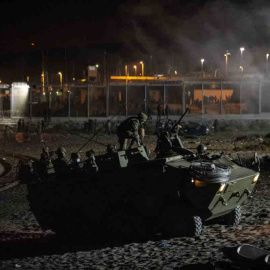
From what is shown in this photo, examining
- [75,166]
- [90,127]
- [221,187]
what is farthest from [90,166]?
[90,127]

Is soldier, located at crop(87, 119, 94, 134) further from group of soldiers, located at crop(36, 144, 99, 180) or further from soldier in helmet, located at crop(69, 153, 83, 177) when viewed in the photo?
soldier in helmet, located at crop(69, 153, 83, 177)

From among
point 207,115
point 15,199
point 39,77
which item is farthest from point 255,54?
point 15,199

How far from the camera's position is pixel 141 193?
1074cm

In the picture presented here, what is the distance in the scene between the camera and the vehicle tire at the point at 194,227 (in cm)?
1046

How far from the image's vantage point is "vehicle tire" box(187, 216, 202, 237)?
10.5 m

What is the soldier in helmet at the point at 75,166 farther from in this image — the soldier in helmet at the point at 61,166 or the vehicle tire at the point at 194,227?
the vehicle tire at the point at 194,227

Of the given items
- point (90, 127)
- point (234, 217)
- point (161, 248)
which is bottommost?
point (161, 248)

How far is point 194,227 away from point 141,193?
1235 mm

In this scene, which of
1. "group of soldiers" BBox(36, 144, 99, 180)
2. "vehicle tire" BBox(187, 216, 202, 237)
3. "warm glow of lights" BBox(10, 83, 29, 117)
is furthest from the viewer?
"warm glow of lights" BBox(10, 83, 29, 117)

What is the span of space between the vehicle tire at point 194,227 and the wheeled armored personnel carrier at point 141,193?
0.02 meters

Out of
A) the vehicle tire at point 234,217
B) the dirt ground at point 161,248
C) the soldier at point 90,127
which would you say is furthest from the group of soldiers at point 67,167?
the soldier at point 90,127

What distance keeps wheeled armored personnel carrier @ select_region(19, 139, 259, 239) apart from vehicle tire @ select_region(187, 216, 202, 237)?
0.8 inches

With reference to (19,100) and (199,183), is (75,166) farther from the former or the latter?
(19,100)

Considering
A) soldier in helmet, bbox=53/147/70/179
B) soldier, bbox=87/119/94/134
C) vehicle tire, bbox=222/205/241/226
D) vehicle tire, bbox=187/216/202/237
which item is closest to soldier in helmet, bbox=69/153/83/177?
soldier in helmet, bbox=53/147/70/179
